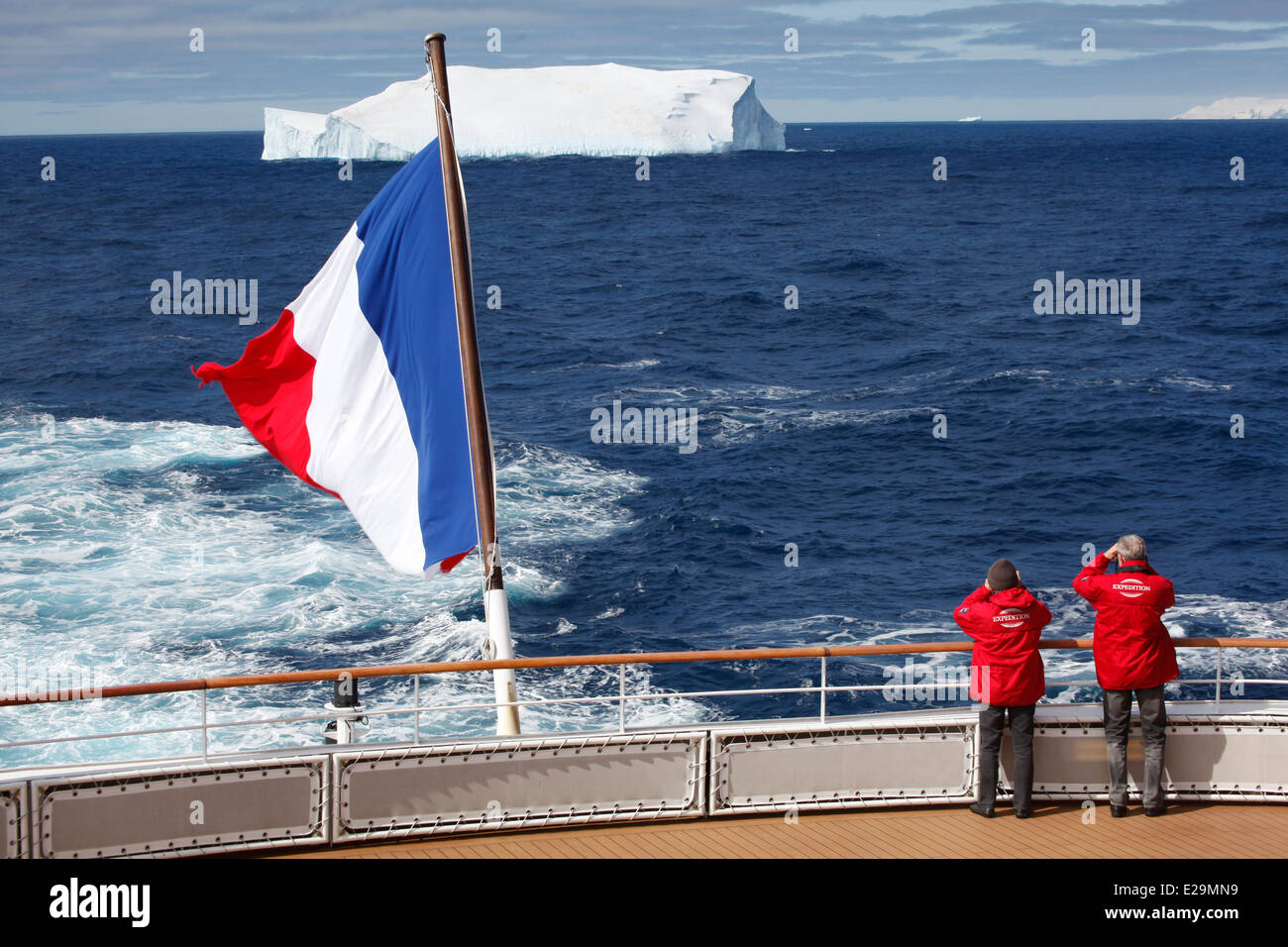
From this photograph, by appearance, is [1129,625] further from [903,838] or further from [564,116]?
[564,116]

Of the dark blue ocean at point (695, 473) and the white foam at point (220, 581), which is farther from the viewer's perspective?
the dark blue ocean at point (695, 473)

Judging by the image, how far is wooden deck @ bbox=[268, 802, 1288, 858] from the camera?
311 inches

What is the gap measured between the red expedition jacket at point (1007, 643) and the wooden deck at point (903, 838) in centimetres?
89

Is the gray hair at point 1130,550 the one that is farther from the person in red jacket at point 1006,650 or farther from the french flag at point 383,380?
the french flag at point 383,380

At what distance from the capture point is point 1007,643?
8.16 metres

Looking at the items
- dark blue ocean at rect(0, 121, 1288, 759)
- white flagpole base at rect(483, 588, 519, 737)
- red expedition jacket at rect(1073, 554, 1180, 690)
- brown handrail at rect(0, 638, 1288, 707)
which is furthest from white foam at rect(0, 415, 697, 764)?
red expedition jacket at rect(1073, 554, 1180, 690)

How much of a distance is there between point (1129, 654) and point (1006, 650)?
84cm

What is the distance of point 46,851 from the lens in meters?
7.23

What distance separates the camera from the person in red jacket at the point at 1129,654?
26.8 feet

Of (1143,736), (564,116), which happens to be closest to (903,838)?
(1143,736)

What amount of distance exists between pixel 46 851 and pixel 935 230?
295ft

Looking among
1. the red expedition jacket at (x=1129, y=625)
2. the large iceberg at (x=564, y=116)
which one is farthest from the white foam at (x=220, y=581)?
the large iceberg at (x=564, y=116)

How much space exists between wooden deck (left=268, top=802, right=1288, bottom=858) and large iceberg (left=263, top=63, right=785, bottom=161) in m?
148

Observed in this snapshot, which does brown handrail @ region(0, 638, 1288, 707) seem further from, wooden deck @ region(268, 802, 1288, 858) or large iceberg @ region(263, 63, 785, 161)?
large iceberg @ region(263, 63, 785, 161)
